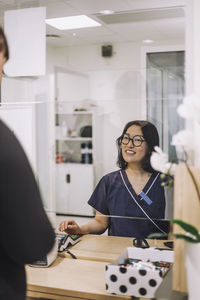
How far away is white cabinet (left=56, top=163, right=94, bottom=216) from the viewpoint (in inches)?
86.6

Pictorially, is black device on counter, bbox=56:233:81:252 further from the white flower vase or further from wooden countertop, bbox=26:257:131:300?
the white flower vase

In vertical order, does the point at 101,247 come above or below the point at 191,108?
below

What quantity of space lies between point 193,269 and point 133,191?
2.72 ft

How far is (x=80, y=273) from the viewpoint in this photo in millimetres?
1738

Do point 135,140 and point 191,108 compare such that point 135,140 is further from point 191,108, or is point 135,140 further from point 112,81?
point 191,108

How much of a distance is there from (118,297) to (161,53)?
4.05 ft

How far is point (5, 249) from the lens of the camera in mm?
1108

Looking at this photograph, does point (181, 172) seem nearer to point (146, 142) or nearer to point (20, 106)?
point (146, 142)

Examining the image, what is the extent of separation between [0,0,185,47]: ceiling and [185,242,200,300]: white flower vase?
1.11 m

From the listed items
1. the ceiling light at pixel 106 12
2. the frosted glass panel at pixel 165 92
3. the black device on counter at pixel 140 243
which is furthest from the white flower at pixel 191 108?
the ceiling light at pixel 106 12

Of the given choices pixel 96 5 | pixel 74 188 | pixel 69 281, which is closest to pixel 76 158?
pixel 74 188

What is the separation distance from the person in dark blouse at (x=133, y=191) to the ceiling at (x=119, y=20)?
479mm

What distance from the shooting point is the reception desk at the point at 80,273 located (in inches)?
61.4

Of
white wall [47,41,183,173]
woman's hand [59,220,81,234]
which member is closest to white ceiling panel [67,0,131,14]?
white wall [47,41,183,173]
